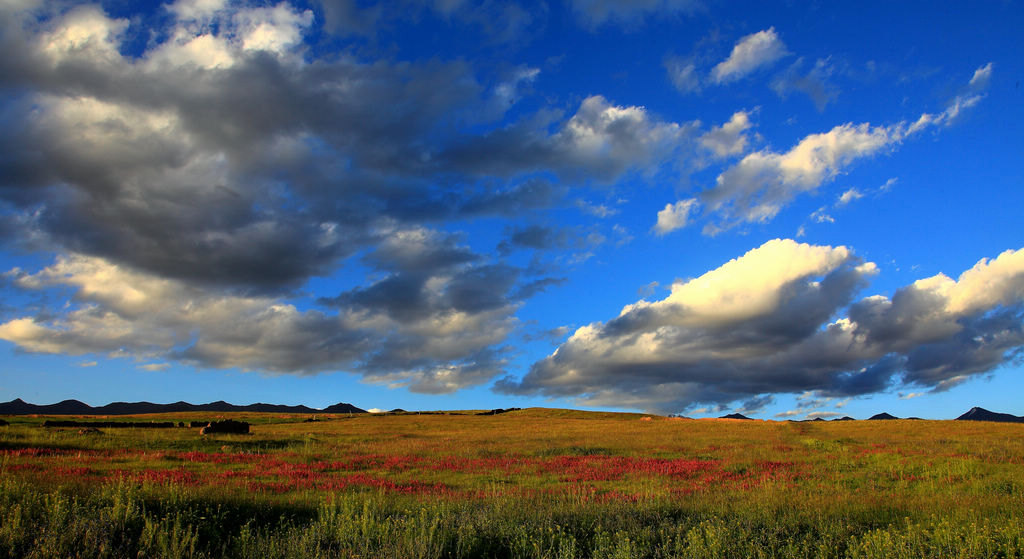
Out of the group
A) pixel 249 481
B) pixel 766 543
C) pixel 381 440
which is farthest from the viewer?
pixel 381 440

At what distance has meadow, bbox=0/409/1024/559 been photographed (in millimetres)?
9117

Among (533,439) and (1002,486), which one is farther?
(533,439)

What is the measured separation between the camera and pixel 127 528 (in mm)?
9680

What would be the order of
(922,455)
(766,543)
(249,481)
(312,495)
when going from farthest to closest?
(922,455) < (249,481) < (312,495) < (766,543)

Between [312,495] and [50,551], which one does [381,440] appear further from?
[50,551]

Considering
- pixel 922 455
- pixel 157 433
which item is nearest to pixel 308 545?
pixel 922 455

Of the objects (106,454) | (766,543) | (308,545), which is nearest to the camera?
(308,545)

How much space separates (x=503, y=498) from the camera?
14.2m

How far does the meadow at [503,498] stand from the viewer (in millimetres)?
9117

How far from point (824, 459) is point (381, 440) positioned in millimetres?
29291

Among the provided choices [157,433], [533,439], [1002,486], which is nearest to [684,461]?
[1002,486]

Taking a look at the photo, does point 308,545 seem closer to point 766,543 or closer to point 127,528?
point 127,528

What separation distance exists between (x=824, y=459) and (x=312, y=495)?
25.5 m

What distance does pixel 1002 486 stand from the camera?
1908 centimetres
